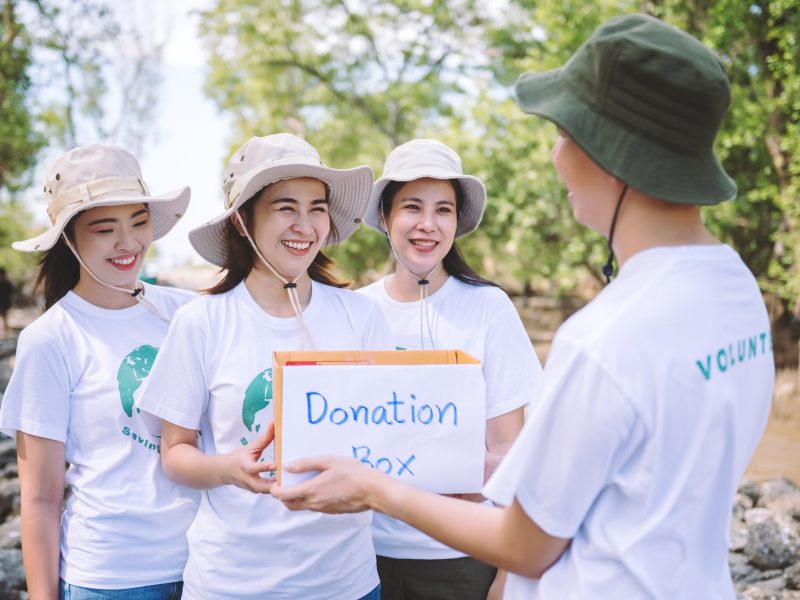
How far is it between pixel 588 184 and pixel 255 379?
104 cm

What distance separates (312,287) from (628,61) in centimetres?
126

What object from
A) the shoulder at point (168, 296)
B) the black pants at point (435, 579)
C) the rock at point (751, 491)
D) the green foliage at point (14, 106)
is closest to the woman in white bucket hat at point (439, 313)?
the black pants at point (435, 579)

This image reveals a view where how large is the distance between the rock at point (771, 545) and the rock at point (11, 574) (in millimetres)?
5321

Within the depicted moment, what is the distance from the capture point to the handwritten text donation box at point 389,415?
5.43 feet

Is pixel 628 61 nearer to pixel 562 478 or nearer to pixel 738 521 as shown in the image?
pixel 562 478

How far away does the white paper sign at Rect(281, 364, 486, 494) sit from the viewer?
65.3 inches

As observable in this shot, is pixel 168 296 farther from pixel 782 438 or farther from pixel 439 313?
pixel 782 438

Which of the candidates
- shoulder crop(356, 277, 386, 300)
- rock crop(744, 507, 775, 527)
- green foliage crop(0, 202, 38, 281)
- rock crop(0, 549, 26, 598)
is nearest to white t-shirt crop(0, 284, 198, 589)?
shoulder crop(356, 277, 386, 300)

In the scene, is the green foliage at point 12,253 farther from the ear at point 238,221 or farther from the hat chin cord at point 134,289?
the ear at point 238,221

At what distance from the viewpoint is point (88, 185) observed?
90.5 inches

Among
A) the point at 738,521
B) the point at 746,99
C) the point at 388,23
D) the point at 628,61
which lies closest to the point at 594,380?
the point at 628,61

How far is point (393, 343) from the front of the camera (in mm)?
2596

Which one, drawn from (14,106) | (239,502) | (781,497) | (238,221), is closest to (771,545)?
(781,497)

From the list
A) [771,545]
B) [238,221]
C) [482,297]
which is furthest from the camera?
[771,545]
